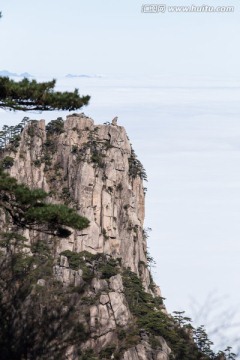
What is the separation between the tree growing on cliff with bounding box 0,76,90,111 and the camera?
21.2m

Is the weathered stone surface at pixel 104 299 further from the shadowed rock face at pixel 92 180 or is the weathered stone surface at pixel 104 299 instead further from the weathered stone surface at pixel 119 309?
the shadowed rock face at pixel 92 180

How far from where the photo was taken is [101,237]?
85688 millimetres

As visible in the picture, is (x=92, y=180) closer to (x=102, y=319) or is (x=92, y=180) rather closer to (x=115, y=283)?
(x=115, y=283)

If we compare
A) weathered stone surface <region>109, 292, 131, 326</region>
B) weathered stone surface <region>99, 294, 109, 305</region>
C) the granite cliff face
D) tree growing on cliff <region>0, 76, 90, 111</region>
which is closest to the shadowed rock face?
the granite cliff face

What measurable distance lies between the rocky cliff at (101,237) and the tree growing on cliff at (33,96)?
33878 mm

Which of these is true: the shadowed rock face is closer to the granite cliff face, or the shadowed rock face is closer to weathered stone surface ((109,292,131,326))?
the granite cliff face

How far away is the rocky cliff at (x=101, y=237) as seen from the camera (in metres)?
64.4

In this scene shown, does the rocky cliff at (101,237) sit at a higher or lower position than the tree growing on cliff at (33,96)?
higher

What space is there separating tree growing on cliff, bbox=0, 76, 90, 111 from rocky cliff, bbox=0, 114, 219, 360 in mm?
33878

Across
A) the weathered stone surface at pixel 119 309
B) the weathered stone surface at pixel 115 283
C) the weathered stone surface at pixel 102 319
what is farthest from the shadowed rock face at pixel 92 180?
the weathered stone surface at pixel 102 319

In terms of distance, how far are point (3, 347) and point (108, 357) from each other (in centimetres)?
3234

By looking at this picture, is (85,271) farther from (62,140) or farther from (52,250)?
(62,140)

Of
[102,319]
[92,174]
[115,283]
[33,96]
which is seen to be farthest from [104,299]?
[33,96]

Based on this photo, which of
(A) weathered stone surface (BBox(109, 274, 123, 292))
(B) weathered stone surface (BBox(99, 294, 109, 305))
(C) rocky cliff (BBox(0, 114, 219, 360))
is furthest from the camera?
(A) weathered stone surface (BBox(109, 274, 123, 292))
